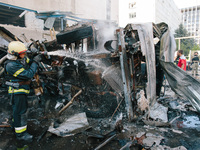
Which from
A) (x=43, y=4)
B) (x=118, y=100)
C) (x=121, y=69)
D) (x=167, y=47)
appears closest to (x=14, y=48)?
(x=121, y=69)

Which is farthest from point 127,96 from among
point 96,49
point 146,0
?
point 146,0

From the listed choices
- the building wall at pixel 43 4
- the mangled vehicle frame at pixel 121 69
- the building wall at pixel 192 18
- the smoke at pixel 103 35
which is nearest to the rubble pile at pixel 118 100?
the mangled vehicle frame at pixel 121 69

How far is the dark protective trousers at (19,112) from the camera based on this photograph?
3.10 meters

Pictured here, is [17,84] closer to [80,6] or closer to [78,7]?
[78,7]

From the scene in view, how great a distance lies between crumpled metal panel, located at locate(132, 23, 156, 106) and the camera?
3522mm

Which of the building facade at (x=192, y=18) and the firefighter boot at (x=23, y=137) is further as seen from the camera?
the building facade at (x=192, y=18)

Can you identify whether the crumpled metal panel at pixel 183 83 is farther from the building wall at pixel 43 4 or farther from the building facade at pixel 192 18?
the building facade at pixel 192 18

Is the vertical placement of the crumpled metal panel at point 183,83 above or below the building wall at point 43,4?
below

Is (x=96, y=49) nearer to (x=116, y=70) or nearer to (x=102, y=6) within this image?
(x=116, y=70)

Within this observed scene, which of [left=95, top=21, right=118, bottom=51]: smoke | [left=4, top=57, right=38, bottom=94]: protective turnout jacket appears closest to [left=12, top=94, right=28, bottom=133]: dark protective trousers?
[left=4, top=57, right=38, bottom=94]: protective turnout jacket

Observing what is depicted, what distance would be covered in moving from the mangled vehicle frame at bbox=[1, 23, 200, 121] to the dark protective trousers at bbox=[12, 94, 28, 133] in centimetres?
122

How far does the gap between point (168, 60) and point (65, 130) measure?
10.4 ft

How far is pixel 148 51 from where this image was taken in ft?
12.1

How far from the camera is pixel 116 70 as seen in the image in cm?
371
